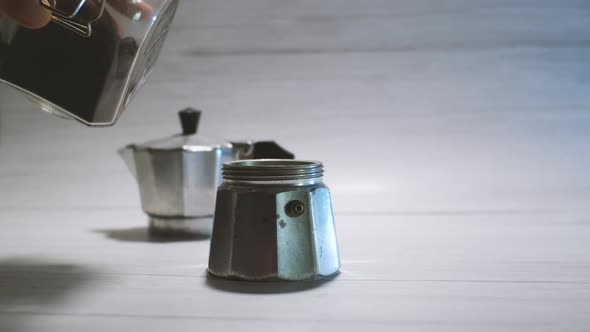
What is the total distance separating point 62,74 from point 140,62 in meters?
0.08

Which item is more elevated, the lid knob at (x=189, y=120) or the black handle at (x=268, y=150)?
the lid knob at (x=189, y=120)

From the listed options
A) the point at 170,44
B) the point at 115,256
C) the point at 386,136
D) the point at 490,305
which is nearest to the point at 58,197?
the point at 170,44

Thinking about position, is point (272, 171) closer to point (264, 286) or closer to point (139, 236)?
point (264, 286)

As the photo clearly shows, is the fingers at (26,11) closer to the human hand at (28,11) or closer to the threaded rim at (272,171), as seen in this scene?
the human hand at (28,11)

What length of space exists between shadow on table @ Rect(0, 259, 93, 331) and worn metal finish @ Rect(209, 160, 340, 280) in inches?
5.8

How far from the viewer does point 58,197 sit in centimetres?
132

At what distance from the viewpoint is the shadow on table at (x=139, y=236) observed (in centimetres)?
95

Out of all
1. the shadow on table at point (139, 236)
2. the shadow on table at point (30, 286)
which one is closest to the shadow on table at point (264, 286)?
the shadow on table at point (30, 286)

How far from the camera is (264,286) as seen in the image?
0.67 m

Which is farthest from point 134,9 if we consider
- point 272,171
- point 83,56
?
point 272,171

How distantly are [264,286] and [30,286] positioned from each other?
0.74 feet

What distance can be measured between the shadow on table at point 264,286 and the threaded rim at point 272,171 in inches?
3.9

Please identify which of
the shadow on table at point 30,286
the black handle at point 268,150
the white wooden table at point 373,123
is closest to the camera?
the shadow on table at point 30,286

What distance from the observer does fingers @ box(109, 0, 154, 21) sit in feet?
2.24
